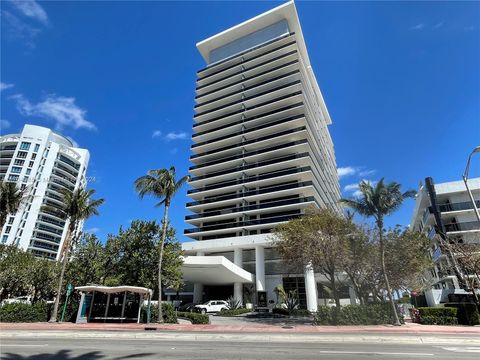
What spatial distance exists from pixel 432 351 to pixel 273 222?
1821 inches

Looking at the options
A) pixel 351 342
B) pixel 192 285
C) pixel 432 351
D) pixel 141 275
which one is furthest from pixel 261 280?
pixel 432 351

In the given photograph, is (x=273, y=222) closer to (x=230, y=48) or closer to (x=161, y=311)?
(x=161, y=311)

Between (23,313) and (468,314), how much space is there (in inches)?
1426

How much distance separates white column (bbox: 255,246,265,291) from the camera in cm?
5025

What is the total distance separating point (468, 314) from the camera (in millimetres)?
25188

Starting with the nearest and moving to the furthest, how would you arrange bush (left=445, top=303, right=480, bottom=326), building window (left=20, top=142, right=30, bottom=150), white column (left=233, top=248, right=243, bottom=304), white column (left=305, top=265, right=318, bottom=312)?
bush (left=445, top=303, right=480, bottom=326) < white column (left=305, top=265, right=318, bottom=312) < white column (left=233, top=248, right=243, bottom=304) < building window (left=20, top=142, right=30, bottom=150)

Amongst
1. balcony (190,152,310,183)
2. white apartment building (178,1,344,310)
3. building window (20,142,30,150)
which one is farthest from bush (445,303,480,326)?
building window (20,142,30,150)

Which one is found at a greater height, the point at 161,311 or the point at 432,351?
the point at 161,311

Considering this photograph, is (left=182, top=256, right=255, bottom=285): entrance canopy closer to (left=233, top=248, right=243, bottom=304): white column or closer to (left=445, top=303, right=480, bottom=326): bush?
(left=233, top=248, right=243, bottom=304): white column

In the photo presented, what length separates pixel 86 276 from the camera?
A: 3150cm

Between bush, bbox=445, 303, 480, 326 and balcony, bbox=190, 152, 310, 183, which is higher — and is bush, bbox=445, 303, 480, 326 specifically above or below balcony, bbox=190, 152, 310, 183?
below

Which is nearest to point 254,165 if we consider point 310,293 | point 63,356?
point 310,293

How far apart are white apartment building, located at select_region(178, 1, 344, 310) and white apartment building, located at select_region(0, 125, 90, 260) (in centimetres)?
5229

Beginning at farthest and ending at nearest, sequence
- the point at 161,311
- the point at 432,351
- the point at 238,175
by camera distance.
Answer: the point at 238,175 < the point at 161,311 < the point at 432,351
